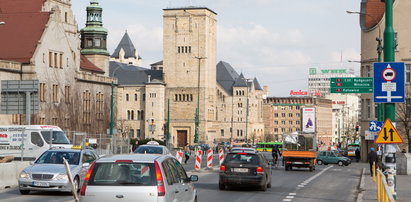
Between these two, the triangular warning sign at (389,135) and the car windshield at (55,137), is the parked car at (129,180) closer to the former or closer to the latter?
the triangular warning sign at (389,135)

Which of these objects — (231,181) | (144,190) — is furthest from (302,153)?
(144,190)

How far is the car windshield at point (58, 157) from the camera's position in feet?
81.7

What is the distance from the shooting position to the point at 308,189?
29.6 m

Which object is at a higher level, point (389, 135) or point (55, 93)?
point (55, 93)

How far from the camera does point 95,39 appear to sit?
110m

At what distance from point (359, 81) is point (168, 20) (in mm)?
116792

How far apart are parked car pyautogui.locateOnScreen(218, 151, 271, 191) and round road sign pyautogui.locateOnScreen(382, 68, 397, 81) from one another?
875 centimetres

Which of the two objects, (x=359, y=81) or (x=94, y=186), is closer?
(x=94, y=186)

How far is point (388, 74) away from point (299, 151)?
1187 inches

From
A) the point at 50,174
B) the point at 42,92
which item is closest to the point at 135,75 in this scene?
the point at 42,92

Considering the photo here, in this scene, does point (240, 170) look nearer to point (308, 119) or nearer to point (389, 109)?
point (389, 109)

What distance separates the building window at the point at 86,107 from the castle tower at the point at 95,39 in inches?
801

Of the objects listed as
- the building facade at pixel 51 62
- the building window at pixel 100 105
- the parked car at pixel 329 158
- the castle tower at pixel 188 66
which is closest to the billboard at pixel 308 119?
the parked car at pixel 329 158

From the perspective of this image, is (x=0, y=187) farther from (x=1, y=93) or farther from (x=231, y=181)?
(x=1, y=93)
